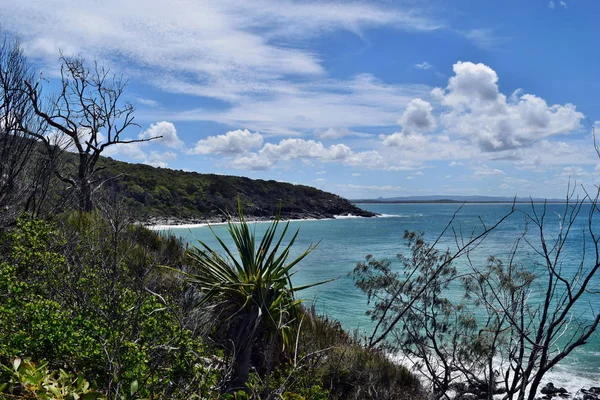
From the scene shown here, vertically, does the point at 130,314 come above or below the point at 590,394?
above

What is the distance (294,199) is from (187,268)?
272 feet

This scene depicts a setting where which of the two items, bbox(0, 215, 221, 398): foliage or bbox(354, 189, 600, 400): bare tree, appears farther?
bbox(354, 189, 600, 400): bare tree

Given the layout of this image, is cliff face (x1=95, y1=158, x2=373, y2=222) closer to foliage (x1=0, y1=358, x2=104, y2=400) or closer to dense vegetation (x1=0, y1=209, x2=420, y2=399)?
dense vegetation (x1=0, y1=209, x2=420, y2=399)

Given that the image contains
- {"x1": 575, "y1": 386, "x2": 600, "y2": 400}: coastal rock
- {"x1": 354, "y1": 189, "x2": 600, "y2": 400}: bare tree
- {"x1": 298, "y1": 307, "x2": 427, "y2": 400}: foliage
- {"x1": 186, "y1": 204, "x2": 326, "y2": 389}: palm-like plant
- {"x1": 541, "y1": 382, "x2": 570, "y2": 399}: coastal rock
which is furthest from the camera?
{"x1": 541, "y1": 382, "x2": 570, "y2": 399}: coastal rock

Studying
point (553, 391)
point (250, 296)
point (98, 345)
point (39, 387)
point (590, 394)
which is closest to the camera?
point (39, 387)

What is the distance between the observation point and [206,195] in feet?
207

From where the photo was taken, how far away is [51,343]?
2871 mm

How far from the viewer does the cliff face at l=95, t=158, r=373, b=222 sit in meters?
49.0

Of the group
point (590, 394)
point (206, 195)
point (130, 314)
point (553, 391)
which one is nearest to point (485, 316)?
point (553, 391)

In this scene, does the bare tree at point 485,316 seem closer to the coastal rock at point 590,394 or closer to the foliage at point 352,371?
the foliage at point 352,371

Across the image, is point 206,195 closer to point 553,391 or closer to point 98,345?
point 553,391

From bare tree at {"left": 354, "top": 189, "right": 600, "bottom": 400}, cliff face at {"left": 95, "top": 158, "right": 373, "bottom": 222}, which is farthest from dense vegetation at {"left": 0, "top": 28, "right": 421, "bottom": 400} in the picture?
cliff face at {"left": 95, "top": 158, "right": 373, "bottom": 222}

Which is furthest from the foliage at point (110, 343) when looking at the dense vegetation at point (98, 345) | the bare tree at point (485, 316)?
the bare tree at point (485, 316)

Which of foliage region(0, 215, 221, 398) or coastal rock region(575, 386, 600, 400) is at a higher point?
foliage region(0, 215, 221, 398)
